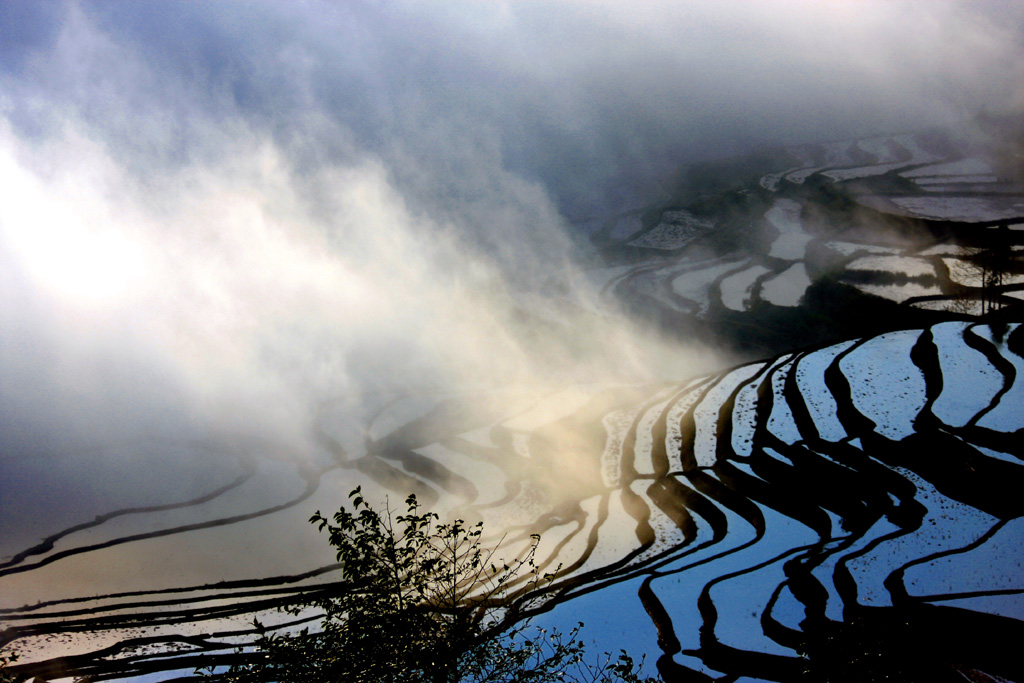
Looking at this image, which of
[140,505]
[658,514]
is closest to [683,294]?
[658,514]

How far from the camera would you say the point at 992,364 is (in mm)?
51125

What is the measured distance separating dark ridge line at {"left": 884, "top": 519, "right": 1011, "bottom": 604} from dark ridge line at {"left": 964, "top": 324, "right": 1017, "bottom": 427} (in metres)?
13.2

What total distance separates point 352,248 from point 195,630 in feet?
313

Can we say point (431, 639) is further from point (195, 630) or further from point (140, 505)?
point (140, 505)

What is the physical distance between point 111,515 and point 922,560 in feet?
167

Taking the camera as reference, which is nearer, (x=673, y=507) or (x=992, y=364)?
(x=673, y=507)

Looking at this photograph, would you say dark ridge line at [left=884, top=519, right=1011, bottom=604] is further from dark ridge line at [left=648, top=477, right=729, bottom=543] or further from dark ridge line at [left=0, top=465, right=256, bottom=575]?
dark ridge line at [left=0, top=465, right=256, bottom=575]

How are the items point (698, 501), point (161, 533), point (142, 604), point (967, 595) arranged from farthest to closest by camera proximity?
point (161, 533) → point (698, 501) → point (142, 604) → point (967, 595)

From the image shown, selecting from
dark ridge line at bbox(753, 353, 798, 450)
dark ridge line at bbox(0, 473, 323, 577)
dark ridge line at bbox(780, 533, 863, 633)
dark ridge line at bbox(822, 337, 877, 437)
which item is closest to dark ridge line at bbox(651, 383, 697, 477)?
dark ridge line at bbox(753, 353, 798, 450)

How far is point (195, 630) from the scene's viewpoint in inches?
1252

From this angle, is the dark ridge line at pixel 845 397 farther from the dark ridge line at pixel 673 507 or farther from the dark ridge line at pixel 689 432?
the dark ridge line at pixel 673 507

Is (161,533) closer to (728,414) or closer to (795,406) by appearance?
(728,414)

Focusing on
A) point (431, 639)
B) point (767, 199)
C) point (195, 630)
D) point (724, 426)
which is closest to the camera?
point (431, 639)

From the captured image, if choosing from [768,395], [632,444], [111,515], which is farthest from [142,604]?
[768,395]
